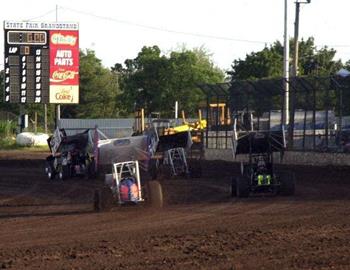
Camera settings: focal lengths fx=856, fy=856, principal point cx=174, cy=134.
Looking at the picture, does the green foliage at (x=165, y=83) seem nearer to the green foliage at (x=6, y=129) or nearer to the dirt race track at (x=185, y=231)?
the green foliage at (x=6, y=129)

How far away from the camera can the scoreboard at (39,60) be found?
53.8 metres

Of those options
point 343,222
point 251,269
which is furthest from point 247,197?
point 251,269

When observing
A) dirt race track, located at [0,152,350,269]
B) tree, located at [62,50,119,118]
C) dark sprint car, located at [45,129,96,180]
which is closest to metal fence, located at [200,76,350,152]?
dark sprint car, located at [45,129,96,180]

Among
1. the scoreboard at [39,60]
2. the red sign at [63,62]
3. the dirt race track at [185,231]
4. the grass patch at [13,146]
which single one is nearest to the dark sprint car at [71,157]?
the dirt race track at [185,231]

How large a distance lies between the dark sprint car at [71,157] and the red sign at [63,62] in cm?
2477

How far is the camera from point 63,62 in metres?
56.4

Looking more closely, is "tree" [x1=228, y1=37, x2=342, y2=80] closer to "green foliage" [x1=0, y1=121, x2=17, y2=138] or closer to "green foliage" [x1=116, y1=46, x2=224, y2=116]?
"green foliage" [x1=116, y1=46, x2=224, y2=116]

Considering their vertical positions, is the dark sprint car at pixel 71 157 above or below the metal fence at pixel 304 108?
below

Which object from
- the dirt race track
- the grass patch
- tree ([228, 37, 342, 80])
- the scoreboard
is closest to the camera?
the dirt race track

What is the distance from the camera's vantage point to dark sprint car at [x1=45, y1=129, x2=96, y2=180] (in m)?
30.0

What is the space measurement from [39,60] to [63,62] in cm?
237

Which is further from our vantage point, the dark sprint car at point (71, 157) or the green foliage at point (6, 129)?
the green foliage at point (6, 129)

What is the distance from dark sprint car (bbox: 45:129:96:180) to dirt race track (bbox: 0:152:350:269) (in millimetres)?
5902

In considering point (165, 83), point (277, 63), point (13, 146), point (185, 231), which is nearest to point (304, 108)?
point (185, 231)
